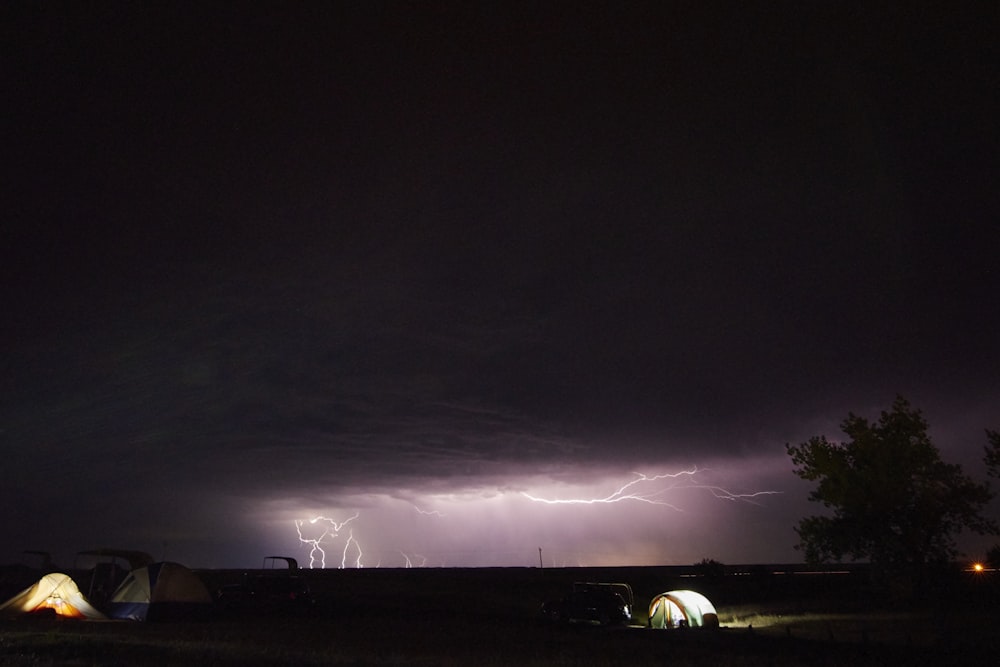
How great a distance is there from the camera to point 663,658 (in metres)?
17.5

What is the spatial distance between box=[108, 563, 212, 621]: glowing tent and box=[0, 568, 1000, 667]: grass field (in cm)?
169

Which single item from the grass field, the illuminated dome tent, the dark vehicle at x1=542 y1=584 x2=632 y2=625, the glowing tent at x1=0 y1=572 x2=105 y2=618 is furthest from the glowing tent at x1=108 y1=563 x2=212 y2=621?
the illuminated dome tent

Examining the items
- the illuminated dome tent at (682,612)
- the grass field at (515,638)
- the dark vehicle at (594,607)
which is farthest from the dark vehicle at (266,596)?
the illuminated dome tent at (682,612)

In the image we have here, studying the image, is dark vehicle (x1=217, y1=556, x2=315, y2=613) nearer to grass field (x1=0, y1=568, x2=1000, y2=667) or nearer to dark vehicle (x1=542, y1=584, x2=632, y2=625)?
grass field (x1=0, y1=568, x2=1000, y2=667)

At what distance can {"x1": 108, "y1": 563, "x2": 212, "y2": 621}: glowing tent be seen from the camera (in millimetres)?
28219

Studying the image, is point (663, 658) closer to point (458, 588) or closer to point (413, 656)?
point (413, 656)

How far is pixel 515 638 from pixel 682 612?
26.4 ft

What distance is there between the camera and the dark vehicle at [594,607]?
29906mm

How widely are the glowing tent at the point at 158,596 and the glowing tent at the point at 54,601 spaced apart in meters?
1.32

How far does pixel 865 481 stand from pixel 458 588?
2969 cm

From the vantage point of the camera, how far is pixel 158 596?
2858 cm

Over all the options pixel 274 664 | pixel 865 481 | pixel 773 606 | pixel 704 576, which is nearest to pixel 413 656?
pixel 274 664


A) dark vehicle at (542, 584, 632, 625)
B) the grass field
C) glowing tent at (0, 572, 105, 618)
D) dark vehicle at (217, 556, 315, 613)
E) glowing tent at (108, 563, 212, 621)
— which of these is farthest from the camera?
dark vehicle at (217, 556, 315, 613)

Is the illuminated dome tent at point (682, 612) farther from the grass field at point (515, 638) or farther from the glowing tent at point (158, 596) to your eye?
the glowing tent at point (158, 596)
